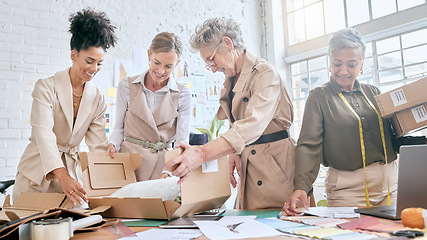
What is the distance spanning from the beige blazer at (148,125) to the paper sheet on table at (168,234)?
3.51ft

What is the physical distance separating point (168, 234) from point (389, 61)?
13.7ft

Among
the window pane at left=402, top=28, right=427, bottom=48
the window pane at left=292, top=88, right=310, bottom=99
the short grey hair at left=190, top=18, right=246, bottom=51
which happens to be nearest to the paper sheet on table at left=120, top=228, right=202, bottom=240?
the short grey hair at left=190, top=18, right=246, bottom=51

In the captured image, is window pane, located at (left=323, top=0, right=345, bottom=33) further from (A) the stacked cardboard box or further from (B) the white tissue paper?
(B) the white tissue paper

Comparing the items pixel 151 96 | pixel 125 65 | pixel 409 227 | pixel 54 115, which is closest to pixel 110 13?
pixel 125 65

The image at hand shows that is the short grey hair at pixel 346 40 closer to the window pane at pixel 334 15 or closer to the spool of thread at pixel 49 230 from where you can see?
the spool of thread at pixel 49 230

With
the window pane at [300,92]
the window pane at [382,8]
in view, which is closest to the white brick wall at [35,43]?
the window pane at [300,92]

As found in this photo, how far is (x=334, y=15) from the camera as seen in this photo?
16.2ft

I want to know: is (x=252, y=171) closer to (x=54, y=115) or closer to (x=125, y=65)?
(x=54, y=115)

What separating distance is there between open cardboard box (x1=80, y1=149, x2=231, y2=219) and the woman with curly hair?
20 cm

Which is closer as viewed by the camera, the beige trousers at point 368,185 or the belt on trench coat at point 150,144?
the beige trousers at point 368,185

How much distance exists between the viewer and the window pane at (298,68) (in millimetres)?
5301

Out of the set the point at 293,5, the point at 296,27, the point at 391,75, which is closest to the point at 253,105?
the point at 391,75

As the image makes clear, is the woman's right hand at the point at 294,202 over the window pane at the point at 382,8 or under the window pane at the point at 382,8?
under

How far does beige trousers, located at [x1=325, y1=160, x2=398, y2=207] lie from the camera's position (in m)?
1.57
